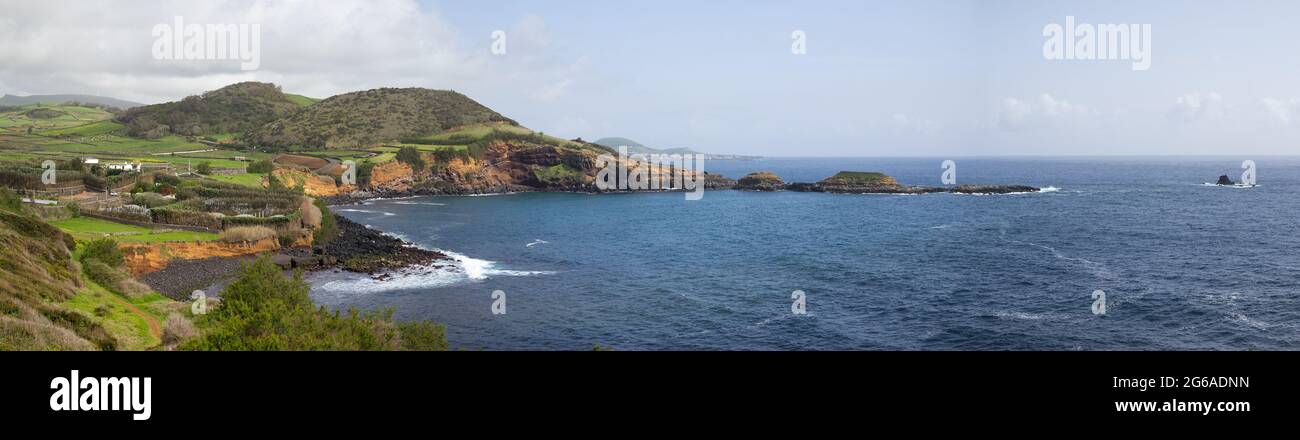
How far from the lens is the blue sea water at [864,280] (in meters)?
36.8

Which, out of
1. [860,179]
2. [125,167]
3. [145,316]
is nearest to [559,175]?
[860,179]

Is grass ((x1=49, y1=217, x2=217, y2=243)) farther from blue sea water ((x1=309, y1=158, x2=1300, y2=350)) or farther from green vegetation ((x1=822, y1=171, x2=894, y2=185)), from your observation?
green vegetation ((x1=822, y1=171, x2=894, y2=185))

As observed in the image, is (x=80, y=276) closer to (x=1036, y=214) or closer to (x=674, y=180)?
(x=1036, y=214)

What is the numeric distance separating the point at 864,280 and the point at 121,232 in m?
53.0

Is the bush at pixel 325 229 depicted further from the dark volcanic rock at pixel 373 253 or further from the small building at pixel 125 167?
the small building at pixel 125 167

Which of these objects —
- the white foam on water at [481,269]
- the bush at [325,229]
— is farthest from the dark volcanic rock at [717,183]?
the white foam on water at [481,269]

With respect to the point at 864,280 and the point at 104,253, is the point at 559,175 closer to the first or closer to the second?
the point at 864,280

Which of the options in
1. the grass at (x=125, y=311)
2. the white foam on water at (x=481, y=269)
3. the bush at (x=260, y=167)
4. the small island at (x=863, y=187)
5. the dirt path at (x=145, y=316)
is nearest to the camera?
the grass at (x=125, y=311)

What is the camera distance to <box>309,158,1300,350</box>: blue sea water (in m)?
36.8

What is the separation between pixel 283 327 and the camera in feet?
73.7

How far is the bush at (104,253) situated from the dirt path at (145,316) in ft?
19.8

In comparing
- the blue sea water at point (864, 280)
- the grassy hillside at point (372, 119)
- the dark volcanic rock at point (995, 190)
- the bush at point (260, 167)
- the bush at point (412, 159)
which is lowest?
the blue sea water at point (864, 280)

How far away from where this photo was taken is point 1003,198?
372 ft

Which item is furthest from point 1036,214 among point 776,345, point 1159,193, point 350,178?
point 350,178
